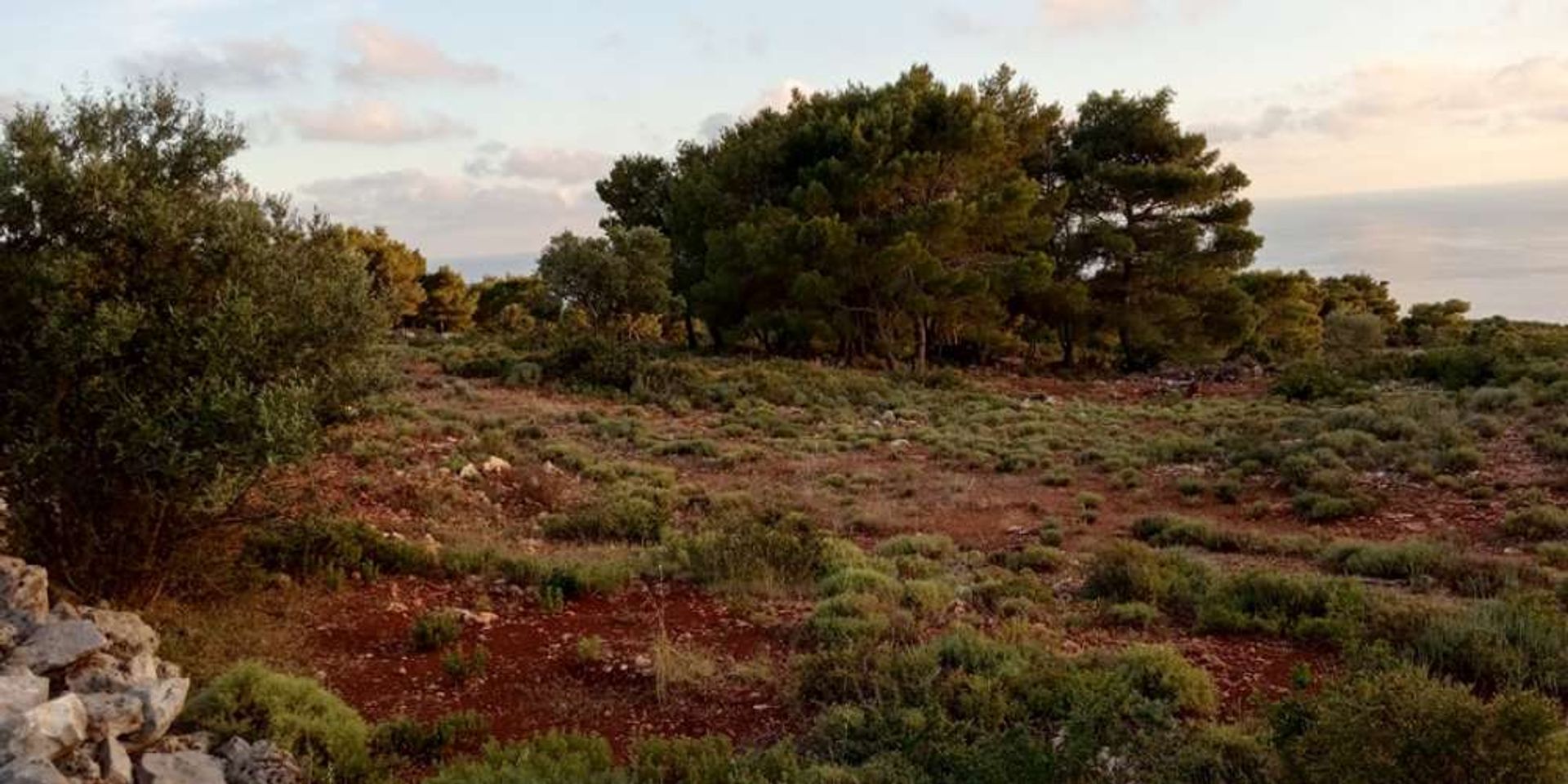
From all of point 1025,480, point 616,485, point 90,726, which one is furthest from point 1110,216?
point 90,726

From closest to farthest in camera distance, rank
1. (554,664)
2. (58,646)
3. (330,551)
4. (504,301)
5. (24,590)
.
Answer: (58,646)
(24,590)
(554,664)
(330,551)
(504,301)

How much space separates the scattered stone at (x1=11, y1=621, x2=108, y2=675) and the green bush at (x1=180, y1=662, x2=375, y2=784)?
690mm

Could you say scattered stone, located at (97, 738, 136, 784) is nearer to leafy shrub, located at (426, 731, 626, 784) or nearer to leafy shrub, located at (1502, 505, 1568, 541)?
leafy shrub, located at (426, 731, 626, 784)

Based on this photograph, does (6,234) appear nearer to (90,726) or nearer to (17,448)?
(17,448)

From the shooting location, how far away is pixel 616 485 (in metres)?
15.6

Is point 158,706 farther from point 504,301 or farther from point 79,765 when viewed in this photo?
point 504,301

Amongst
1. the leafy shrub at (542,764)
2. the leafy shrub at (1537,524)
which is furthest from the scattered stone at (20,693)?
the leafy shrub at (1537,524)

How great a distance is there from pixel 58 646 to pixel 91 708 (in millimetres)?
798

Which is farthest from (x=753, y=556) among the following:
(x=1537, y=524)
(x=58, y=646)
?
(x=1537, y=524)

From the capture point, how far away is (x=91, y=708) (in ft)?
17.9

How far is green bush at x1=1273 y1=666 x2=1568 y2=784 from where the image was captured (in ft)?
15.9

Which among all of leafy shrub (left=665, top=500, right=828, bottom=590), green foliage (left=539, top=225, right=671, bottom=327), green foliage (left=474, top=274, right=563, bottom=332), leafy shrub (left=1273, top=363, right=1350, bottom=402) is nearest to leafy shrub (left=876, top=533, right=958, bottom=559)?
leafy shrub (left=665, top=500, right=828, bottom=590)

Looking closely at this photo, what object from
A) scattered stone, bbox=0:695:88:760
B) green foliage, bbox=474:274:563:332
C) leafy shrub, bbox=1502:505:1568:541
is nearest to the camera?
scattered stone, bbox=0:695:88:760

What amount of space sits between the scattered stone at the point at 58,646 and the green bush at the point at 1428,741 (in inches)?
269
